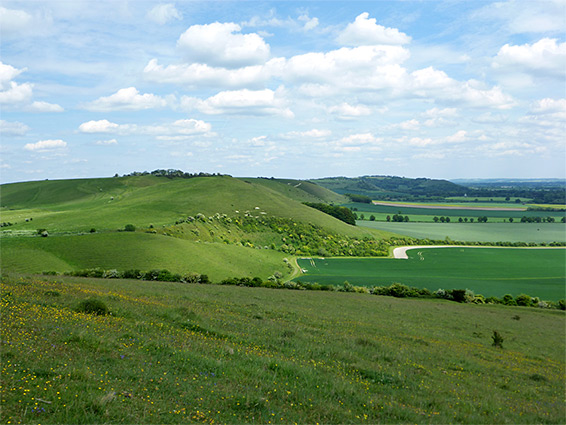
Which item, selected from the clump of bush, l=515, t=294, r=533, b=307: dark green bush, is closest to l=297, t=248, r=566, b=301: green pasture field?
l=515, t=294, r=533, b=307: dark green bush

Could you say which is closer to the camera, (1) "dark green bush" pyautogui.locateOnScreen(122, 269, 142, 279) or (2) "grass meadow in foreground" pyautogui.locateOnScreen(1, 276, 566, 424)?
(2) "grass meadow in foreground" pyautogui.locateOnScreen(1, 276, 566, 424)

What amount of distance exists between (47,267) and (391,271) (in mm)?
82689

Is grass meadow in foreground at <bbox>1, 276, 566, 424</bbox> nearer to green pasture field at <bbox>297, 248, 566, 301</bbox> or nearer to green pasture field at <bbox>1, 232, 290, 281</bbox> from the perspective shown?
green pasture field at <bbox>1, 232, 290, 281</bbox>

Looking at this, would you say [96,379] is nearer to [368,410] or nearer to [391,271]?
[368,410]

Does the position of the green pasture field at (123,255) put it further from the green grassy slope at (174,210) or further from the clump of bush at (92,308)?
the clump of bush at (92,308)

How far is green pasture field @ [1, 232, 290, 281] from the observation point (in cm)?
7006

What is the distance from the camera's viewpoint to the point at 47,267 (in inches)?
2601

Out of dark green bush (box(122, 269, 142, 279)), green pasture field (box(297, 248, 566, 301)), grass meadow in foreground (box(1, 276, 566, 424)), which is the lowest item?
green pasture field (box(297, 248, 566, 301))

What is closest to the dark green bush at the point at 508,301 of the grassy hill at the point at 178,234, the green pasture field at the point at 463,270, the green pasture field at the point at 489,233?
the green pasture field at the point at 463,270

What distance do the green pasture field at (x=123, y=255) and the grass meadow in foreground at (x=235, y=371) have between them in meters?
50.9

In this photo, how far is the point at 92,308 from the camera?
61.6ft

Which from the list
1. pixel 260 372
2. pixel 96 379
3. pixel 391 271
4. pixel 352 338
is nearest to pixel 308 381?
pixel 260 372

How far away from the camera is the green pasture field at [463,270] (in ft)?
274

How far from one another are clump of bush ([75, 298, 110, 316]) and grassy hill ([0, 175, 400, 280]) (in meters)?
54.7
